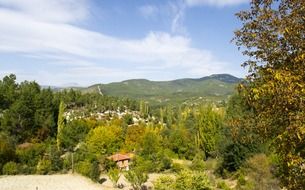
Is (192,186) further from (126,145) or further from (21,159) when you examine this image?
(126,145)

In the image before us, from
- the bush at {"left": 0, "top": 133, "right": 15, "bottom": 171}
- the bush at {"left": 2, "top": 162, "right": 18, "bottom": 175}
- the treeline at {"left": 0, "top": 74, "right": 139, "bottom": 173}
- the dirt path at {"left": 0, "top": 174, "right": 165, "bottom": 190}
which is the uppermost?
the treeline at {"left": 0, "top": 74, "right": 139, "bottom": 173}

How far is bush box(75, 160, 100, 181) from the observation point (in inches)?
1484

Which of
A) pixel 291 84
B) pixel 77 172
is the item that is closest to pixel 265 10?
pixel 291 84

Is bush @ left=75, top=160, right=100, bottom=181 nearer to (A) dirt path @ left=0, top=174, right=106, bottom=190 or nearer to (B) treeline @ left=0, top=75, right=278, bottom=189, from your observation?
(B) treeline @ left=0, top=75, right=278, bottom=189

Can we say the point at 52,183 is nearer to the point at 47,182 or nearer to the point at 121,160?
the point at 47,182

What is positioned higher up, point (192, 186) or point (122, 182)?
point (192, 186)

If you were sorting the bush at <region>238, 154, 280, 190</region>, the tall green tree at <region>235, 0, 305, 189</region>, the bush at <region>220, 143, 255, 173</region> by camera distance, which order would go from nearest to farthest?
1. the tall green tree at <region>235, 0, 305, 189</region>
2. the bush at <region>238, 154, 280, 190</region>
3. the bush at <region>220, 143, 255, 173</region>

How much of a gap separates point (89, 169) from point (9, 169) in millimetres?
8450

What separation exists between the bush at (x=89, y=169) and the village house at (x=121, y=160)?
157 inches

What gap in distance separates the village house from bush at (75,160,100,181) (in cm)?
399

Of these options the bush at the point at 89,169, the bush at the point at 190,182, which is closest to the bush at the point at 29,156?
the bush at the point at 89,169

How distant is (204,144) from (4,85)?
97.5 ft

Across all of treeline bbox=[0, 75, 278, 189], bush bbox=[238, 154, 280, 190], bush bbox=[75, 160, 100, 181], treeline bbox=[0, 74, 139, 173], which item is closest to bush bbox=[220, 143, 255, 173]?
treeline bbox=[0, 75, 278, 189]

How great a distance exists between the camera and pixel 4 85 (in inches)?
2147
